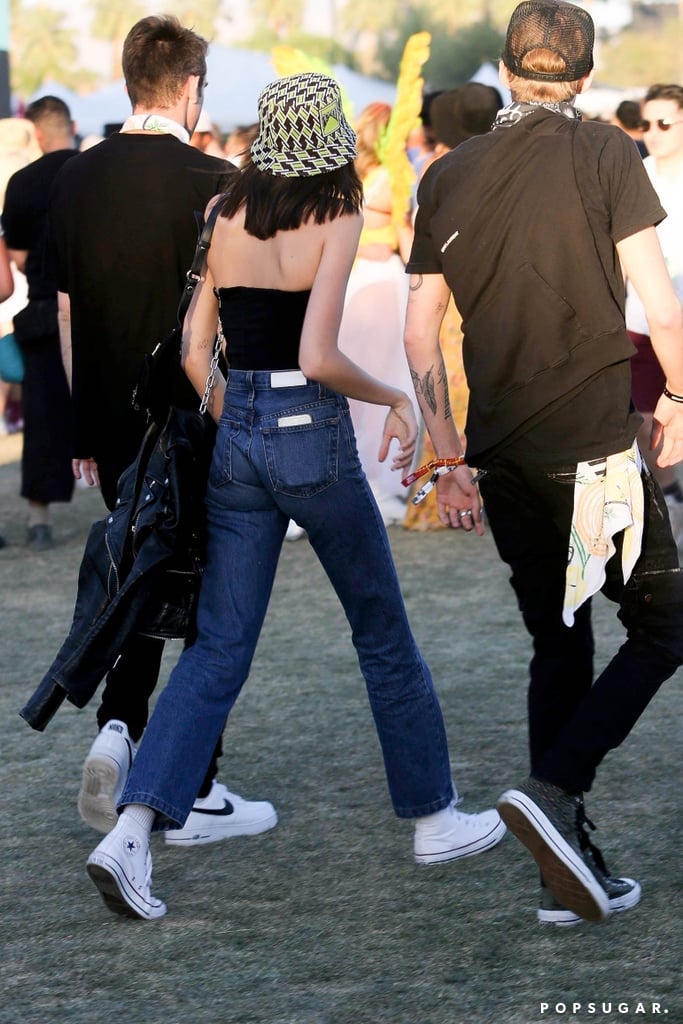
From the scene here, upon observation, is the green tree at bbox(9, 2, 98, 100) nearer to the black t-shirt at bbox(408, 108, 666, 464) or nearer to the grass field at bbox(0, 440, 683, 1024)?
the grass field at bbox(0, 440, 683, 1024)

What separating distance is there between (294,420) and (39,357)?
4773 mm

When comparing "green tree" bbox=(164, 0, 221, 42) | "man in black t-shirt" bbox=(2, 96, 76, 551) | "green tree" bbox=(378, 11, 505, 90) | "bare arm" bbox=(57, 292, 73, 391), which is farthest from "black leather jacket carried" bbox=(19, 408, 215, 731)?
"green tree" bbox=(164, 0, 221, 42)

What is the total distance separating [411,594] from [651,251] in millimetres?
3833

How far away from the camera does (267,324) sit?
3.38 metres

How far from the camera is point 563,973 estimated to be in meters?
3.11

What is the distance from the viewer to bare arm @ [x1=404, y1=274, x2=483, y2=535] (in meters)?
3.40

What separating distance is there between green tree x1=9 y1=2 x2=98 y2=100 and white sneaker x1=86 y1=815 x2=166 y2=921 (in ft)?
229

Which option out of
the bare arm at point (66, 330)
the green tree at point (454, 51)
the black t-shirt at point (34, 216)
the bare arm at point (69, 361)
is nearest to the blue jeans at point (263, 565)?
the bare arm at point (69, 361)

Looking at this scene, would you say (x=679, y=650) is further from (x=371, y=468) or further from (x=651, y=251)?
(x=371, y=468)

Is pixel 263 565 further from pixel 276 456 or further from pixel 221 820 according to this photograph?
pixel 221 820

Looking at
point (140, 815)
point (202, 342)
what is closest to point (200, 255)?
point (202, 342)

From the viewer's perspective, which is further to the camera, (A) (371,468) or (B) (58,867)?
(A) (371,468)

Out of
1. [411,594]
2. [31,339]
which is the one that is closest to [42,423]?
[31,339]

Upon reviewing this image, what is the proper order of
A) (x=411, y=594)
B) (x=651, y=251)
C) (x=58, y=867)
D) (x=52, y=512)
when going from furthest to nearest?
1. (x=52, y=512)
2. (x=411, y=594)
3. (x=58, y=867)
4. (x=651, y=251)
